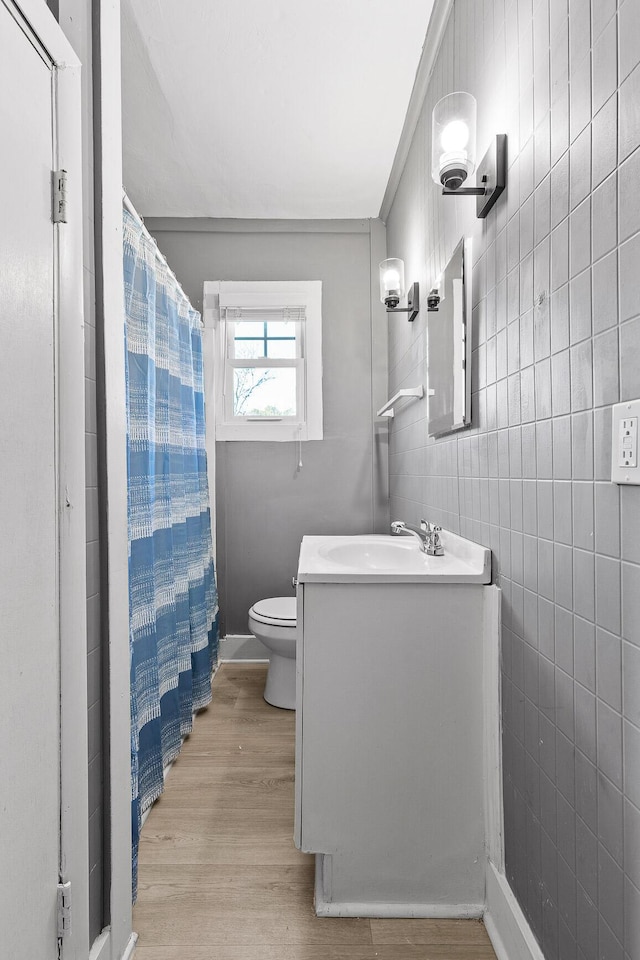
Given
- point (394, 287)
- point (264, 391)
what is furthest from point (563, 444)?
point (264, 391)

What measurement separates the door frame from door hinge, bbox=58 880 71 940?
1 centimetres

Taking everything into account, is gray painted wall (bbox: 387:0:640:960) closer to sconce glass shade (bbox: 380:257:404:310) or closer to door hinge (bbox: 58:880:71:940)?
sconce glass shade (bbox: 380:257:404:310)

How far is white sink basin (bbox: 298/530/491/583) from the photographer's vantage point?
50.6 inches

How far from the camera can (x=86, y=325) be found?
104 centimetres

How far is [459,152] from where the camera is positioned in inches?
48.0

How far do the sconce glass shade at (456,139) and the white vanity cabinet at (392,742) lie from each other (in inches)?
37.4

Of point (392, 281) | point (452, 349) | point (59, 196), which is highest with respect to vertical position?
point (392, 281)

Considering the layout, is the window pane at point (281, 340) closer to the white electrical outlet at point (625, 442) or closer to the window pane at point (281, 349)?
the window pane at point (281, 349)

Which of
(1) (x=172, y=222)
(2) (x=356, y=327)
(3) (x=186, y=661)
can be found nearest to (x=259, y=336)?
(2) (x=356, y=327)

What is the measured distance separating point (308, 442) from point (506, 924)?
2.17 meters

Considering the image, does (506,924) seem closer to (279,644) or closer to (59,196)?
(279,644)

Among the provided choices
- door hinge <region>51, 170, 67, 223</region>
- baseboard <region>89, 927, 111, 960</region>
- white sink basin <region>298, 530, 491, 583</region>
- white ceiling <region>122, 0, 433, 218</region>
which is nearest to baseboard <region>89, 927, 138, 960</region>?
baseboard <region>89, 927, 111, 960</region>

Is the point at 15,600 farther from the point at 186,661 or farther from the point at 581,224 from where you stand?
the point at 186,661

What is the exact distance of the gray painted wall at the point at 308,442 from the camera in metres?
2.91
